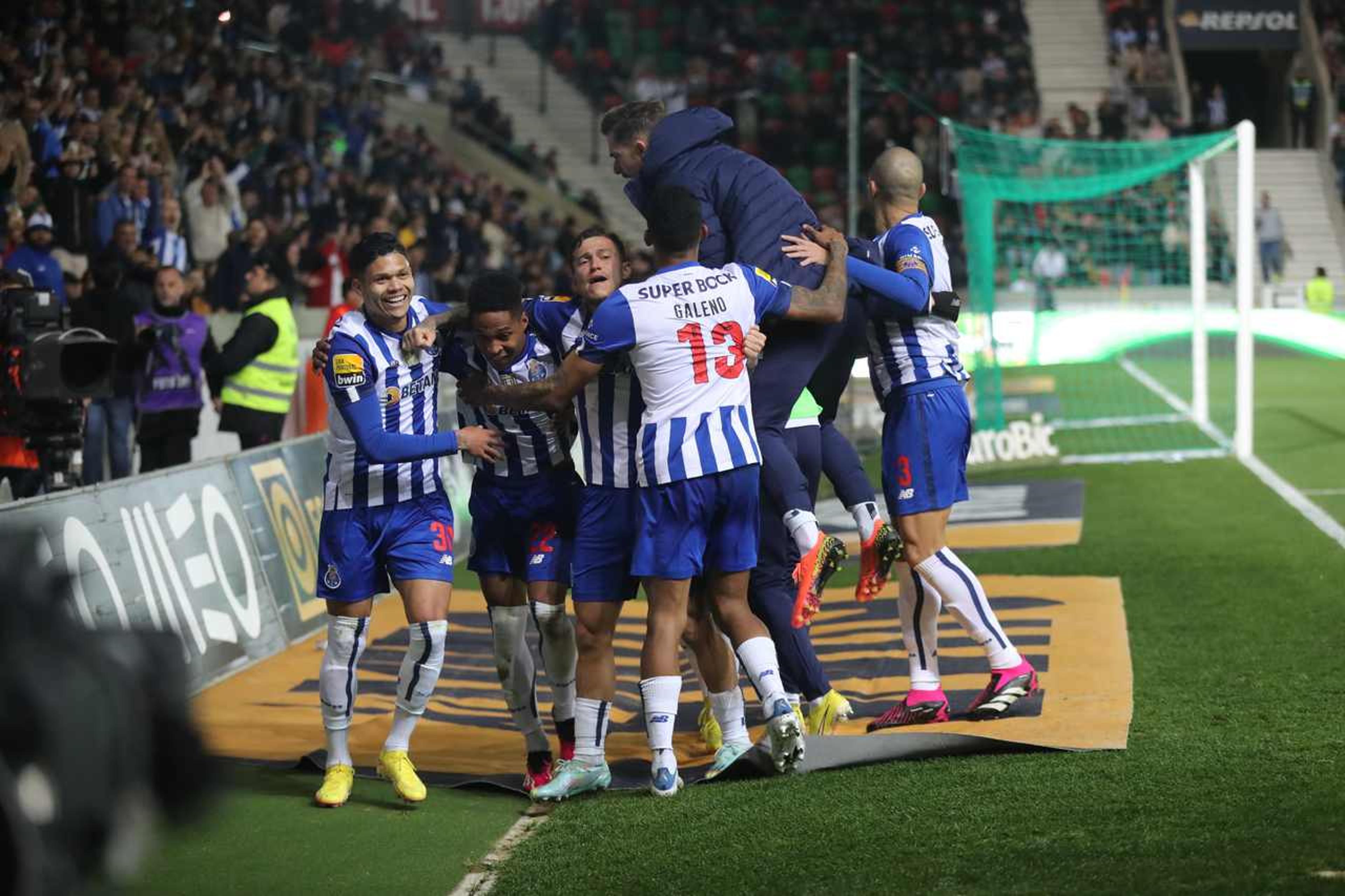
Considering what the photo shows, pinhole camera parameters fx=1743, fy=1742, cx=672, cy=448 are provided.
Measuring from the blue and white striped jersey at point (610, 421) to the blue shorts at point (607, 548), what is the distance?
6 centimetres

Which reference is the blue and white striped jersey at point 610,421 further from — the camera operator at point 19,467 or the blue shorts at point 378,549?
the camera operator at point 19,467

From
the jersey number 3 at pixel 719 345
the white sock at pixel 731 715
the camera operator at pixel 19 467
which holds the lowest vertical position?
the white sock at pixel 731 715

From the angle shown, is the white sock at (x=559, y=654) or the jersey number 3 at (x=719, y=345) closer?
the jersey number 3 at (x=719, y=345)

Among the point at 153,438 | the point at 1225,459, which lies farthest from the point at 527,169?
the point at 153,438

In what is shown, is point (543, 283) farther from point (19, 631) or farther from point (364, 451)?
point (19, 631)

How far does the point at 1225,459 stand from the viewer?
54.3 feet

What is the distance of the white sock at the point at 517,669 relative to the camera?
6.29 metres

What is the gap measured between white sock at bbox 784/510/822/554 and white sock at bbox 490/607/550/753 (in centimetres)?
103

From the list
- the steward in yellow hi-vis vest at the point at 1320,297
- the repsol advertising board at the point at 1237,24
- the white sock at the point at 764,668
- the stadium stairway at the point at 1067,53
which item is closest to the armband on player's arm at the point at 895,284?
the white sock at the point at 764,668

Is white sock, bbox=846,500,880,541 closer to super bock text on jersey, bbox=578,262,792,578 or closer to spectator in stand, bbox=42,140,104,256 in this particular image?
super bock text on jersey, bbox=578,262,792,578

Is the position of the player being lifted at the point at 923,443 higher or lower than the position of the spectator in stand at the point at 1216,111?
lower

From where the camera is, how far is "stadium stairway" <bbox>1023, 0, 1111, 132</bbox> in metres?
36.6

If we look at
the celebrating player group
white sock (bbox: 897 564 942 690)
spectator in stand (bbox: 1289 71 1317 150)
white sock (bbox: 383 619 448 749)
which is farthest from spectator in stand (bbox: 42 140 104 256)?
spectator in stand (bbox: 1289 71 1317 150)

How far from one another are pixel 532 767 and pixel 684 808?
0.76m
